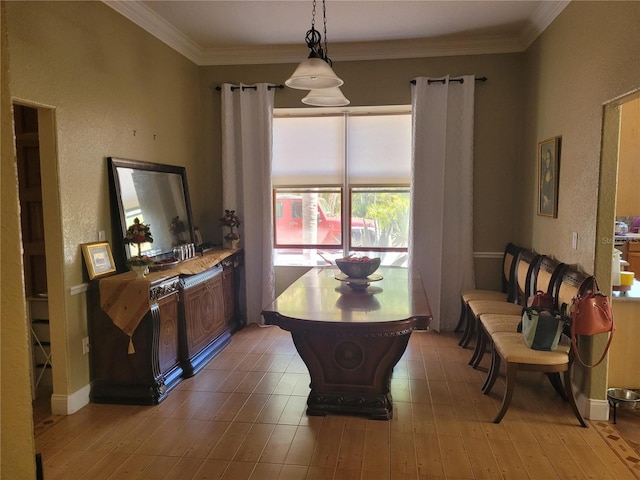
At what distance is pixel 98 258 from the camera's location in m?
3.41

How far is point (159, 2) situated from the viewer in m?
3.90

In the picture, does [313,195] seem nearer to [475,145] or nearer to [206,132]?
[206,132]

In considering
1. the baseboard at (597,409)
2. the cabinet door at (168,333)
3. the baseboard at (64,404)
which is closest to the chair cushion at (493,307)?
the baseboard at (597,409)

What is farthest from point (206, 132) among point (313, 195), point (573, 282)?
point (573, 282)

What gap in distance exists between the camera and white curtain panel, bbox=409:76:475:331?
16.2 ft

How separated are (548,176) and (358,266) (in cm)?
182

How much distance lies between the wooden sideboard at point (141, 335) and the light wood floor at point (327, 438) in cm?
13

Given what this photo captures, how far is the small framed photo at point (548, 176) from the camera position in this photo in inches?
148

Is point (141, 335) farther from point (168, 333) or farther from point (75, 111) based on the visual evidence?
point (75, 111)

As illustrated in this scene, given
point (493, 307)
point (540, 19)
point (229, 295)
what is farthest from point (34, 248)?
point (540, 19)

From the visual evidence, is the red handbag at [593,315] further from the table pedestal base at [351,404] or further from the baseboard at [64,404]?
the baseboard at [64,404]

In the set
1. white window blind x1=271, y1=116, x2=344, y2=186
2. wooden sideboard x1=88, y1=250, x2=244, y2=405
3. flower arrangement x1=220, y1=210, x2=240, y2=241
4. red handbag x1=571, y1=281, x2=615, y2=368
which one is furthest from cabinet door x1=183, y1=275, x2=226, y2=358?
red handbag x1=571, y1=281, x2=615, y2=368

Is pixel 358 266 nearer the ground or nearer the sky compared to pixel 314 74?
nearer the ground

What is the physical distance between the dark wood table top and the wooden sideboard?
94 cm
